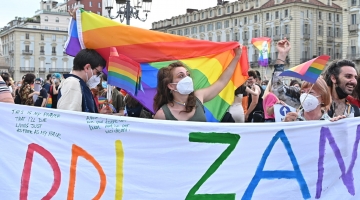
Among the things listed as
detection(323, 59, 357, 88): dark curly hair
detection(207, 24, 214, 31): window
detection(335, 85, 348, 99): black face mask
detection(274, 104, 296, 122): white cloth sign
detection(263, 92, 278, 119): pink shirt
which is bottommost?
detection(274, 104, 296, 122): white cloth sign

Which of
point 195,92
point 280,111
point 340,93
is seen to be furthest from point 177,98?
point 280,111

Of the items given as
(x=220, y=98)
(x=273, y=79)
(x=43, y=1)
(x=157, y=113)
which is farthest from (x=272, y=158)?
(x=43, y=1)

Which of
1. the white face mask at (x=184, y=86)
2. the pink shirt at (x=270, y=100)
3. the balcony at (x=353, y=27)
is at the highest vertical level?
the balcony at (x=353, y=27)

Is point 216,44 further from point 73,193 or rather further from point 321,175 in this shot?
point 73,193

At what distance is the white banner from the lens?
11.9 feet

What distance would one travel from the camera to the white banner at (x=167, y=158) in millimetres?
3619

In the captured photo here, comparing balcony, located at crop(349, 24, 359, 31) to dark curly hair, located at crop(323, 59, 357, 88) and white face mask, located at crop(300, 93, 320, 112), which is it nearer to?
dark curly hair, located at crop(323, 59, 357, 88)

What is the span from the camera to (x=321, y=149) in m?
4.12

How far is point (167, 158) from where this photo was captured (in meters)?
3.82

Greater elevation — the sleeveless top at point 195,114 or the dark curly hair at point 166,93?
the dark curly hair at point 166,93

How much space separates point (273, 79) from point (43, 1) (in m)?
121

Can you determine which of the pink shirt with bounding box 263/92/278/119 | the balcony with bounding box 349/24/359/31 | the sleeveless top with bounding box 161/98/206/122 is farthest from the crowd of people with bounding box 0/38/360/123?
the balcony with bounding box 349/24/359/31

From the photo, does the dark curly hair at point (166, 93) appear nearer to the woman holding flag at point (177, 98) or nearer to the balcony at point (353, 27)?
the woman holding flag at point (177, 98)

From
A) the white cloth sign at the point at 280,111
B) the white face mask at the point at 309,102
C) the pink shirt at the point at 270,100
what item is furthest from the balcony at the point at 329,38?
the white face mask at the point at 309,102
